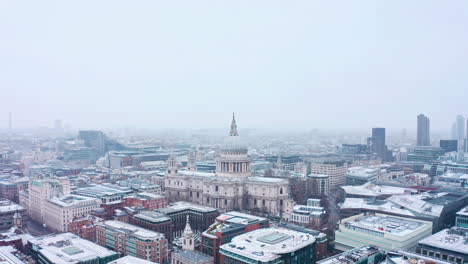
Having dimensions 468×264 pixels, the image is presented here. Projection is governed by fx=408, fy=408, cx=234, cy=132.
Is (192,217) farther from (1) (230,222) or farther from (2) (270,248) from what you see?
(2) (270,248)

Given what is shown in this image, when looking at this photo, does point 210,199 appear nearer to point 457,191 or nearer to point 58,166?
point 457,191

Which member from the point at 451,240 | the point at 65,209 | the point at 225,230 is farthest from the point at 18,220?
the point at 451,240

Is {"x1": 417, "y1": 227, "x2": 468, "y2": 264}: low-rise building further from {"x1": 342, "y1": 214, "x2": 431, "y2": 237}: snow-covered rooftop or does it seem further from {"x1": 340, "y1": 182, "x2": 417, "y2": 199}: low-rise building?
{"x1": 340, "y1": 182, "x2": 417, "y2": 199}: low-rise building

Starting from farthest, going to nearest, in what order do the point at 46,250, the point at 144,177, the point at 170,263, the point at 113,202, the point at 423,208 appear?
1. the point at 144,177
2. the point at 113,202
3. the point at 423,208
4. the point at 170,263
5. the point at 46,250

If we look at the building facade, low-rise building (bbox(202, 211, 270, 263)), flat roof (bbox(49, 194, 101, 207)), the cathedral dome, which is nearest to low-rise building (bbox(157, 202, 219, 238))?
low-rise building (bbox(202, 211, 270, 263))

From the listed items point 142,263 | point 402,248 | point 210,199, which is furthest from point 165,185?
point 402,248

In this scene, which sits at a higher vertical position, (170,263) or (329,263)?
(329,263)

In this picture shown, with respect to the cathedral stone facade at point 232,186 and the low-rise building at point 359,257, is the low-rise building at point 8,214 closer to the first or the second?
the cathedral stone facade at point 232,186

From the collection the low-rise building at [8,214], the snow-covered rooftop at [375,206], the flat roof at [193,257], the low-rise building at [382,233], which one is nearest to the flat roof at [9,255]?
the low-rise building at [8,214]

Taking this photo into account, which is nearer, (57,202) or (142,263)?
(142,263)
